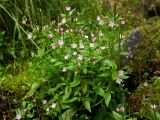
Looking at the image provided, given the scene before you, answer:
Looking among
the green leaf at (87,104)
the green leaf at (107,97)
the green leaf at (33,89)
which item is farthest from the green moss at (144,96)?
the green leaf at (33,89)

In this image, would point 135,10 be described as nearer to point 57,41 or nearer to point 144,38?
point 144,38

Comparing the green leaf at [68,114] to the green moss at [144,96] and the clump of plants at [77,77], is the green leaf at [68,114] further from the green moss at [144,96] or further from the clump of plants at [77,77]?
the green moss at [144,96]

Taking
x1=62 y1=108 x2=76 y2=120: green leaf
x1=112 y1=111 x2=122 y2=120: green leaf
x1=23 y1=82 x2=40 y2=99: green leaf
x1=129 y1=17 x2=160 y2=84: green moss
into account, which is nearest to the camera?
x1=112 y1=111 x2=122 y2=120: green leaf

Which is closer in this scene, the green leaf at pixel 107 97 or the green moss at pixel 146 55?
the green leaf at pixel 107 97

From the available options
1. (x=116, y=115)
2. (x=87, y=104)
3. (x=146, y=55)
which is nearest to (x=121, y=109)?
(x=116, y=115)

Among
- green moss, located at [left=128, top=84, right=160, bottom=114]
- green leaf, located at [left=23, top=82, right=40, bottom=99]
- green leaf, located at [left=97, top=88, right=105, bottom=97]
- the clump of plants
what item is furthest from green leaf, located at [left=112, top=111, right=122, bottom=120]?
green leaf, located at [left=23, top=82, right=40, bottom=99]

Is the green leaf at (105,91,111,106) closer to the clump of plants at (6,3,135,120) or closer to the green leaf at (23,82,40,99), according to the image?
the clump of plants at (6,3,135,120)

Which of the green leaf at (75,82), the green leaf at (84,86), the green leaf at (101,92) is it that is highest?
the green leaf at (75,82)

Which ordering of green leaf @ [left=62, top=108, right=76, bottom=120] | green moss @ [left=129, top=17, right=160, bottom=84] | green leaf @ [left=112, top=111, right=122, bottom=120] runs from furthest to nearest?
green moss @ [left=129, top=17, right=160, bottom=84] → green leaf @ [left=62, top=108, right=76, bottom=120] → green leaf @ [left=112, top=111, right=122, bottom=120]

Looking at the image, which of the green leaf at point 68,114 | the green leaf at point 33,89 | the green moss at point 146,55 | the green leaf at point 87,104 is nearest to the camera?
the green leaf at point 87,104

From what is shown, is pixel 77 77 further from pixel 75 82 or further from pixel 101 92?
Result: pixel 101 92

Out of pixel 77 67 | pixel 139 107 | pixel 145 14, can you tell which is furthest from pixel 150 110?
pixel 145 14
